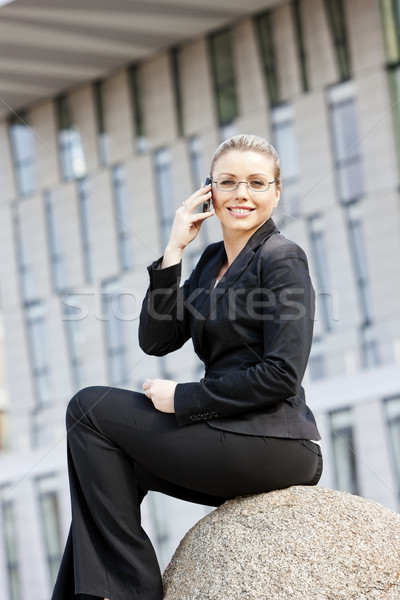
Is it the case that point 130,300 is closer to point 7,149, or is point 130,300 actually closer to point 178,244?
point 7,149

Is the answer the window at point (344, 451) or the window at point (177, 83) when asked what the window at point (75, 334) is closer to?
the window at point (177, 83)

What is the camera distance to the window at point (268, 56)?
1753cm

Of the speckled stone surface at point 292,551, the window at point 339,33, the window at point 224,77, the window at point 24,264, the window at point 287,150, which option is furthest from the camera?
the window at point 24,264

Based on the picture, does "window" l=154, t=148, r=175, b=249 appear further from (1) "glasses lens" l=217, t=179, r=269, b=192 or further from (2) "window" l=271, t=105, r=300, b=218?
(1) "glasses lens" l=217, t=179, r=269, b=192

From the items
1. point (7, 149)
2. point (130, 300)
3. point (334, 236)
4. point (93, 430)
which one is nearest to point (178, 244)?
point (93, 430)

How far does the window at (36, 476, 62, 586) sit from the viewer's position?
61.3ft

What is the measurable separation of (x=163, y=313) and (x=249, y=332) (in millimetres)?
351

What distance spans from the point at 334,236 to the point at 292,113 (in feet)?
7.23

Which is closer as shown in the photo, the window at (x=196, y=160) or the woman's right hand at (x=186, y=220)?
the woman's right hand at (x=186, y=220)

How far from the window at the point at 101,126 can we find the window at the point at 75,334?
2.58 metres

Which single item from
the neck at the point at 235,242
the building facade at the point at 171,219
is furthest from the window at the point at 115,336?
the neck at the point at 235,242

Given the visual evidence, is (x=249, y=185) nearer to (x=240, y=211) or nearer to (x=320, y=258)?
(x=240, y=211)

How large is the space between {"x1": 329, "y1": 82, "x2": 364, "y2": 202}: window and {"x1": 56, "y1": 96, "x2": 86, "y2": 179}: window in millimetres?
5219

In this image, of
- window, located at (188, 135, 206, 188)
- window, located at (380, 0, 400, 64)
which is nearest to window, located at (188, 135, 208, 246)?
window, located at (188, 135, 206, 188)
